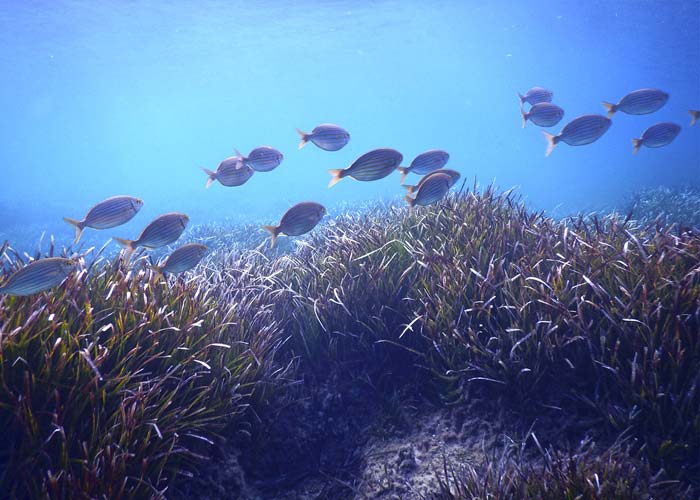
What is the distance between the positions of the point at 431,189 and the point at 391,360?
2420 millimetres

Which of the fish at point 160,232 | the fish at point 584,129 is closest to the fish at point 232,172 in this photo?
the fish at point 160,232

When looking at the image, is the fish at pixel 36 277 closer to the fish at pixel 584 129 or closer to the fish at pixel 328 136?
the fish at pixel 328 136

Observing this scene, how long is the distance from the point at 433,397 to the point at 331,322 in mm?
1521

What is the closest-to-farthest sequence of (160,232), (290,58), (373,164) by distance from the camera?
(160,232) < (373,164) < (290,58)

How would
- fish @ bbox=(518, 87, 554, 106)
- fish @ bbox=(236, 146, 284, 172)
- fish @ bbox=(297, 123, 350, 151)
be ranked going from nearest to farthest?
fish @ bbox=(236, 146, 284, 172) → fish @ bbox=(297, 123, 350, 151) → fish @ bbox=(518, 87, 554, 106)

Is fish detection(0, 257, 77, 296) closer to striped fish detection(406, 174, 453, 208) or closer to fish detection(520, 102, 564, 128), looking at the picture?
striped fish detection(406, 174, 453, 208)

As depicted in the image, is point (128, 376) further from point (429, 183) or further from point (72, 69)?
point (72, 69)

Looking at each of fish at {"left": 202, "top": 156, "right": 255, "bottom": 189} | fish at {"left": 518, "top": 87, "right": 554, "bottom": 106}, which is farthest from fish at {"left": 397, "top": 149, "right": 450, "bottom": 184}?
fish at {"left": 518, "top": 87, "right": 554, "bottom": 106}

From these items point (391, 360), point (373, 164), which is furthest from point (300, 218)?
point (391, 360)

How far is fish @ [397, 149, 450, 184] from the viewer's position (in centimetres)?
653

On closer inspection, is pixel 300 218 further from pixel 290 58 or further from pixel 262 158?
pixel 290 58

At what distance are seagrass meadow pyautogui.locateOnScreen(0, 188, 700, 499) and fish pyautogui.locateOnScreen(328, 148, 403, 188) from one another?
1.08 meters

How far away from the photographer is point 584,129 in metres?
7.19

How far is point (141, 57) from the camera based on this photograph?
147ft
